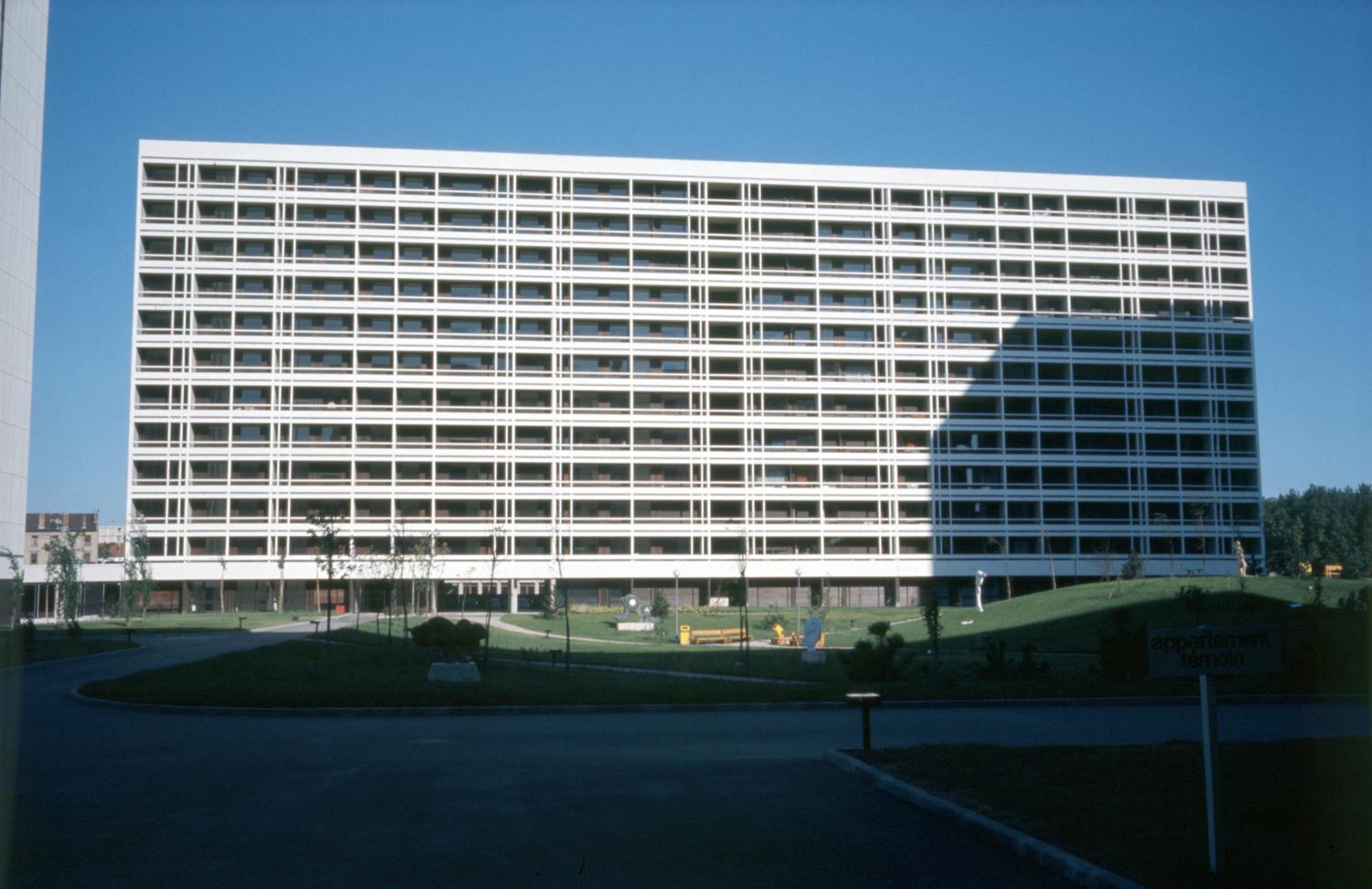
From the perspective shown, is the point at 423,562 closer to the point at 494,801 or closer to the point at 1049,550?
the point at 1049,550

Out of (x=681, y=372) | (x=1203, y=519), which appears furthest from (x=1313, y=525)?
(x=681, y=372)

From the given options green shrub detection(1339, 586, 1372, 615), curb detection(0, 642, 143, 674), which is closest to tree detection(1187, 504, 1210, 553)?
green shrub detection(1339, 586, 1372, 615)

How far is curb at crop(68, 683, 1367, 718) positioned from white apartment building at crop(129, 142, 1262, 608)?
179 feet

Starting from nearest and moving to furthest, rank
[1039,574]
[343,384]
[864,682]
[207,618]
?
[864,682], [207,618], [343,384], [1039,574]

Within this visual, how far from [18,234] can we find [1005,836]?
822cm

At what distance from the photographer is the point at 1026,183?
84.6 metres

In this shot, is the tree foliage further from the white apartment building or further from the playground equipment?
the playground equipment

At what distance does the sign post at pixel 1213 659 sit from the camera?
7.12 meters

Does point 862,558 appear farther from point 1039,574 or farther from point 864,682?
point 864,682

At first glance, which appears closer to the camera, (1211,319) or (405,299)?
(405,299)

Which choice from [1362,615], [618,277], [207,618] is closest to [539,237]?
[618,277]

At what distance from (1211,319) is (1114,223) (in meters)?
10.5

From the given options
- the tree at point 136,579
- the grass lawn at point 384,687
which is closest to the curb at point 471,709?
the grass lawn at point 384,687

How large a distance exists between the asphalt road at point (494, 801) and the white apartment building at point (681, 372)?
59.1 meters
